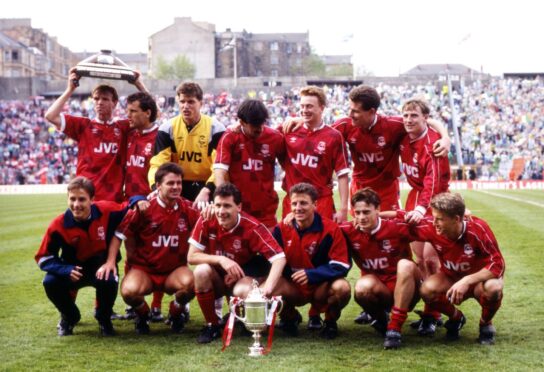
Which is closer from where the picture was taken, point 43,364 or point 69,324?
point 43,364

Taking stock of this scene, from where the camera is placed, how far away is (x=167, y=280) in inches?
239

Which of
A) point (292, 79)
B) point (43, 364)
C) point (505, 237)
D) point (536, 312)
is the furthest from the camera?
point (292, 79)

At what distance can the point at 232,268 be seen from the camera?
5.61m

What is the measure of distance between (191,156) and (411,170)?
1.96m

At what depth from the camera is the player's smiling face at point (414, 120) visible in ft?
20.3

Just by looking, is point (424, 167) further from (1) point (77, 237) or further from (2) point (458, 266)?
(1) point (77, 237)

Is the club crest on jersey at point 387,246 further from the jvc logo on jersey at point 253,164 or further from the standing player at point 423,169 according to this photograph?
the jvc logo on jersey at point 253,164

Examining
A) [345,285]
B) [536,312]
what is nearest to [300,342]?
[345,285]

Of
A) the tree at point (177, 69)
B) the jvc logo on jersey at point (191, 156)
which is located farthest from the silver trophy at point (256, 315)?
the tree at point (177, 69)

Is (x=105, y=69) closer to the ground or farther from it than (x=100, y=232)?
farther from it

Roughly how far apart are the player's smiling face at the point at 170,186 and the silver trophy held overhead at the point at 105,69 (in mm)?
1045

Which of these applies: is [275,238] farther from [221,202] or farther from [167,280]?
[167,280]

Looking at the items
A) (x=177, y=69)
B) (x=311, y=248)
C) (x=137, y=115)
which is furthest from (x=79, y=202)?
(x=177, y=69)

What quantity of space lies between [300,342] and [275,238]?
85 cm
